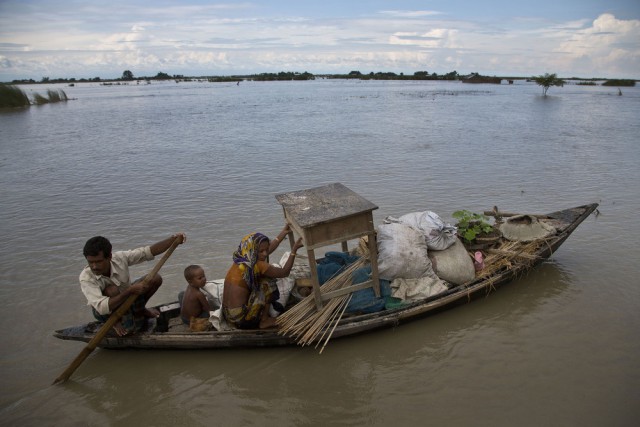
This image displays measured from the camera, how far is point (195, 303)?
4.23m

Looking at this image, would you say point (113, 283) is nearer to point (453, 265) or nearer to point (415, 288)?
point (415, 288)

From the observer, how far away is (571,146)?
14.3m

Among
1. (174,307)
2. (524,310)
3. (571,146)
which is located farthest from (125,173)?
(571,146)

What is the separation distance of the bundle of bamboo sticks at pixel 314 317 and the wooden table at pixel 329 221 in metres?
0.09

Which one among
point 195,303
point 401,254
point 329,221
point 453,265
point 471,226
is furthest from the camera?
point 471,226

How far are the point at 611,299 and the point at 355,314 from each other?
3.24 meters

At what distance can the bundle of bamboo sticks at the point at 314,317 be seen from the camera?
13.3ft

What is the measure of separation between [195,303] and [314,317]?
121 cm

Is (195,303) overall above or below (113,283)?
below

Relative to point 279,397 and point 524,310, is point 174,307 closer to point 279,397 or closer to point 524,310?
point 279,397

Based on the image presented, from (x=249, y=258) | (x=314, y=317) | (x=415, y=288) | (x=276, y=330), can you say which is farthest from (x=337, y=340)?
(x=249, y=258)

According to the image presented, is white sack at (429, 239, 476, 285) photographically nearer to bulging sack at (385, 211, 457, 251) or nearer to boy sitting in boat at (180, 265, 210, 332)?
bulging sack at (385, 211, 457, 251)

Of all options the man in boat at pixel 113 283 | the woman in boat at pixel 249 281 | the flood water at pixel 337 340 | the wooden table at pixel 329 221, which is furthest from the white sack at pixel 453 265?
the man in boat at pixel 113 283

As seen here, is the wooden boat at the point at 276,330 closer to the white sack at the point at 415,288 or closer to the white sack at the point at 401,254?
the white sack at the point at 415,288
